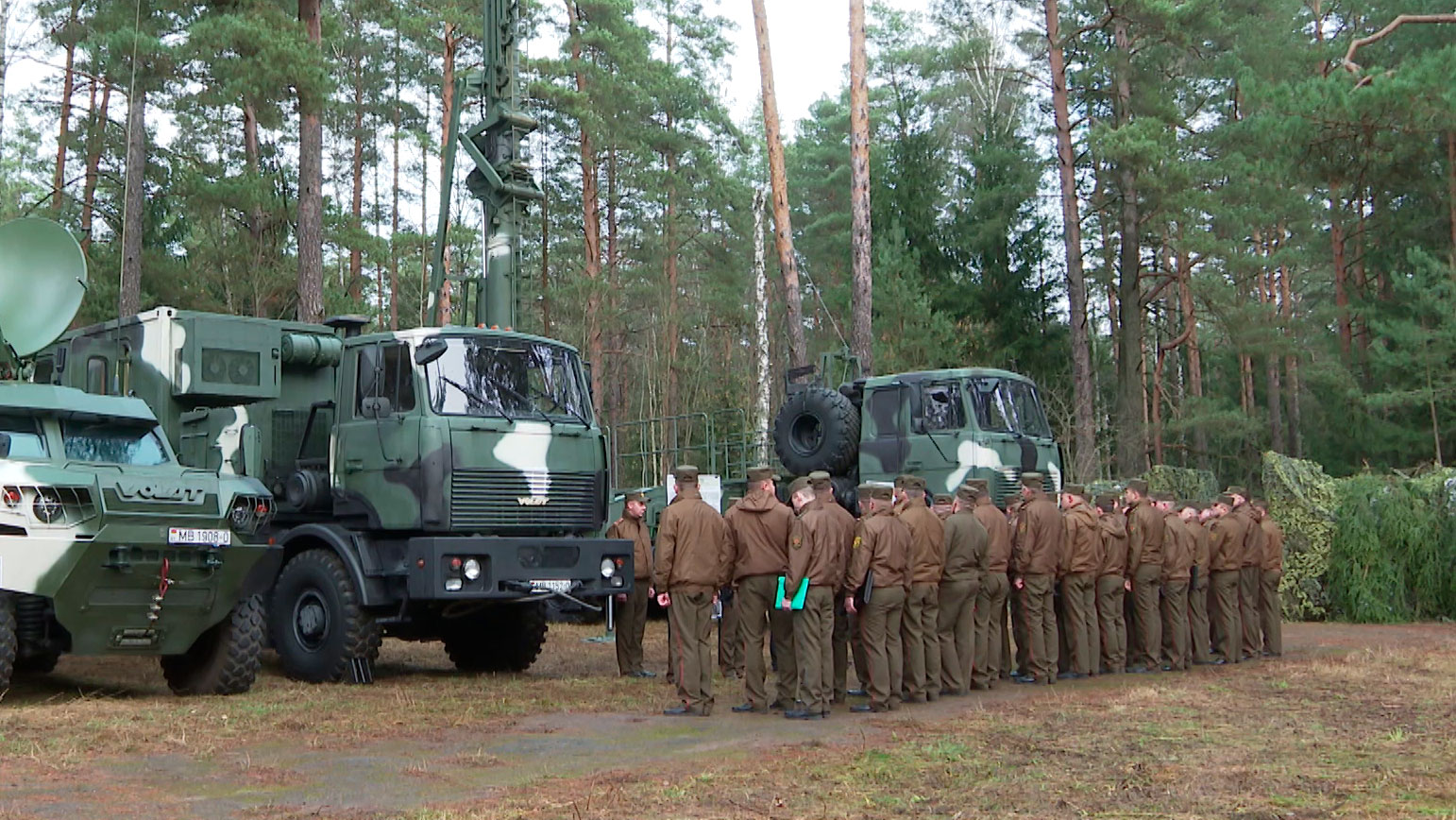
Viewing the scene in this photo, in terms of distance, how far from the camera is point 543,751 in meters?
7.96

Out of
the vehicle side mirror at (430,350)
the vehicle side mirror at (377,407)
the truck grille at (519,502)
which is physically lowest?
the truck grille at (519,502)

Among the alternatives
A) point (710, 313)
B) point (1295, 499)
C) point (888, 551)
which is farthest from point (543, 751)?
point (710, 313)

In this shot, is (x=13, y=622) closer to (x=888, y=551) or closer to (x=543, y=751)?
(x=543, y=751)

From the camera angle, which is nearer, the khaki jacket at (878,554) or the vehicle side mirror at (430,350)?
the khaki jacket at (878,554)

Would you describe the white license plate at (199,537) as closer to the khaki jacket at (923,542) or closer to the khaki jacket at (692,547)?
the khaki jacket at (692,547)

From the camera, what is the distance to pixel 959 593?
10.9 meters

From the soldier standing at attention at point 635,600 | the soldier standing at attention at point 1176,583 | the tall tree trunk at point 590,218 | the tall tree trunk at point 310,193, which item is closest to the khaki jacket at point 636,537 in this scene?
the soldier standing at attention at point 635,600

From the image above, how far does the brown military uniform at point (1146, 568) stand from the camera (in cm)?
1268

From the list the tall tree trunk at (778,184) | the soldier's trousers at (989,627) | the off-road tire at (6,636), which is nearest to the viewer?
the off-road tire at (6,636)

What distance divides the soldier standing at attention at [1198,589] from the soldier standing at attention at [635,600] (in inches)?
201

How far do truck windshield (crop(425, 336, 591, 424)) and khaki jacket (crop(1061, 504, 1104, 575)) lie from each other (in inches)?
168

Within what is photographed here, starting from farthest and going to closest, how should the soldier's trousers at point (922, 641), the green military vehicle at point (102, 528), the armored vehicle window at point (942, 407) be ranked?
the armored vehicle window at point (942, 407) < the soldier's trousers at point (922, 641) < the green military vehicle at point (102, 528)

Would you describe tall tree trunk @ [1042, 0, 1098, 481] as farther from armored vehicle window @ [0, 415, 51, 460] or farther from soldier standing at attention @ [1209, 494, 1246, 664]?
armored vehicle window @ [0, 415, 51, 460]

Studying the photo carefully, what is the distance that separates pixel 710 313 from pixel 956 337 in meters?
8.62
